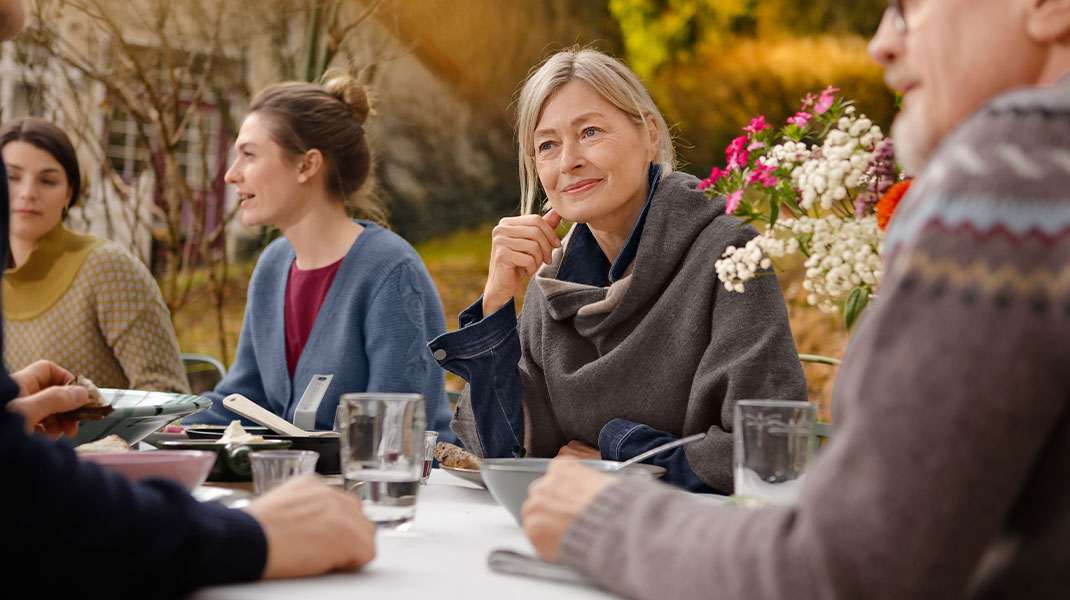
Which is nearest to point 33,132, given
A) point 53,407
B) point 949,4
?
point 53,407

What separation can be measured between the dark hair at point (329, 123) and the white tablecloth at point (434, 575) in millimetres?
1986

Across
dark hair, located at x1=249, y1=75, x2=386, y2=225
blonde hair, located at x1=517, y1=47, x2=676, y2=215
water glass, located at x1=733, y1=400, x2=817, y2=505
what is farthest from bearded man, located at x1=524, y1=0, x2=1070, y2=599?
dark hair, located at x1=249, y1=75, x2=386, y2=225

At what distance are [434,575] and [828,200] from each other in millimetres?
794

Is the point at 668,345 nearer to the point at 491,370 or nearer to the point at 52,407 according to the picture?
the point at 491,370

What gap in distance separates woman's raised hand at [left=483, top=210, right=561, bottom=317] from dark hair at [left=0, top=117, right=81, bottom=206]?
6.54 ft

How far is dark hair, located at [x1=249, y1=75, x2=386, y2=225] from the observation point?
9.37 feet

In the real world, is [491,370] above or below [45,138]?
below

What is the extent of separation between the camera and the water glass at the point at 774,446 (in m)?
0.95

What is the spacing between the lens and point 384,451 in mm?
985

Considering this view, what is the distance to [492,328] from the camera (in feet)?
6.15

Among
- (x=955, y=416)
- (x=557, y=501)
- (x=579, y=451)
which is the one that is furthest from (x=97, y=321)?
(x=955, y=416)

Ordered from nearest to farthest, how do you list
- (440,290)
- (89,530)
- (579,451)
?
1. (89,530)
2. (579,451)
3. (440,290)

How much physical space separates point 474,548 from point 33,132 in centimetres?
288

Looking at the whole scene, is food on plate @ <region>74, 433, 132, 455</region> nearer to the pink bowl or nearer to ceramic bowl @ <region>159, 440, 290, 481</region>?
ceramic bowl @ <region>159, 440, 290, 481</region>
